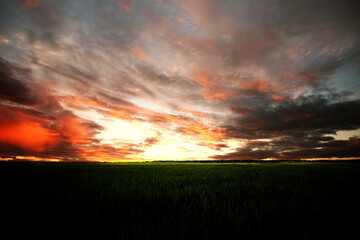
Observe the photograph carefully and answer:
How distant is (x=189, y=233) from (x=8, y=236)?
7.12 ft

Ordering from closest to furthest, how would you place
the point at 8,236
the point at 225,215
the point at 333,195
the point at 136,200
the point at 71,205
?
the point at 8,236
the point at 225,215
the point at 71,205
the point at 136,200
the point at 333,195

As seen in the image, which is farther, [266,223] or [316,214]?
[316,214]

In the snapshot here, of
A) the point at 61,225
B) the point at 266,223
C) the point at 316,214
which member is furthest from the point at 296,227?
the point at 61,225

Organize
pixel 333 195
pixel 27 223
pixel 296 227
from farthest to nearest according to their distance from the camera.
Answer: pixel 333 195 < pixel 27 223 < pixel 296 227

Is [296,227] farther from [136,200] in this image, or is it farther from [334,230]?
[136,200]

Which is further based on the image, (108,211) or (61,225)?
(108,211)

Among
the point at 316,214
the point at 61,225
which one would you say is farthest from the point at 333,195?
the point at 61,225

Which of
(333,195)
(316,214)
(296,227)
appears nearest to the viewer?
(296,227)

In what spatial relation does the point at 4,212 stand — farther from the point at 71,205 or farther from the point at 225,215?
the point at 225,215

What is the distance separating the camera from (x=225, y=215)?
2473mm

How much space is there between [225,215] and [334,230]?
1329 mm

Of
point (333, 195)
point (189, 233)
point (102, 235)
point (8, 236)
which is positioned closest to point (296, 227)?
point (189, 233)

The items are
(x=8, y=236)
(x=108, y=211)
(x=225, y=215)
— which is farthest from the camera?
(x=108, y=211)

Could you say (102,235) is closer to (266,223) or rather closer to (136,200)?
(136,200)
